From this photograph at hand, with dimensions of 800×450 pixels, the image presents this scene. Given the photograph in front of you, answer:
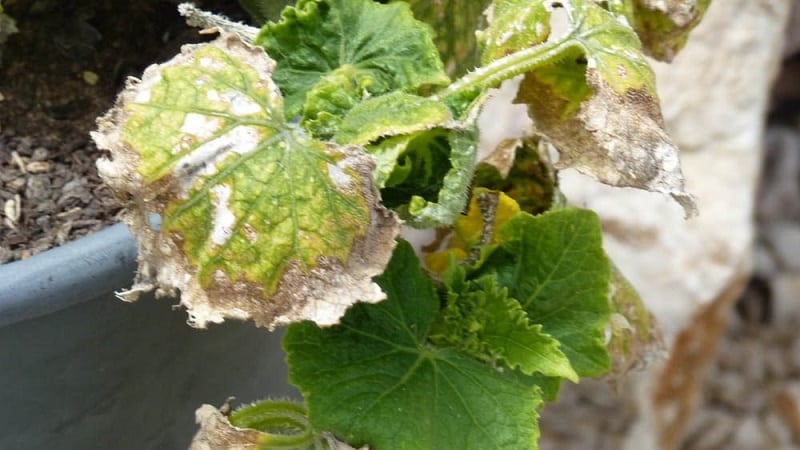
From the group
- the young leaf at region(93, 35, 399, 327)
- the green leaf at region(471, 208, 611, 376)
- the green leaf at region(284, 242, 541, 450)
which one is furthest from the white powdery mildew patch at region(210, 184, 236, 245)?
the green leaf at region(471, 208, 611, 376)

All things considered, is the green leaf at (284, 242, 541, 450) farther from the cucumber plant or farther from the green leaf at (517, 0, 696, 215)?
the green leaf at (517, 0, 696, 215)

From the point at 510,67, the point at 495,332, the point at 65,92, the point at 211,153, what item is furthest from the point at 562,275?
the point at 65,92

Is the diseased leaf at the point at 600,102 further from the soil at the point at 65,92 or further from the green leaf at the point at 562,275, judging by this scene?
the soil at the point at 65,92

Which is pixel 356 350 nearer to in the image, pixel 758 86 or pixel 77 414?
pixel 77 414

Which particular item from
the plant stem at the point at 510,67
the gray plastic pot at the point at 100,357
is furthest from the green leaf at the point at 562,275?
the gray plastic pot at the point at 100,357

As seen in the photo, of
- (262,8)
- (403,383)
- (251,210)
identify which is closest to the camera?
(251,210)

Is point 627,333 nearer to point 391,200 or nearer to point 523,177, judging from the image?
point 523,177
